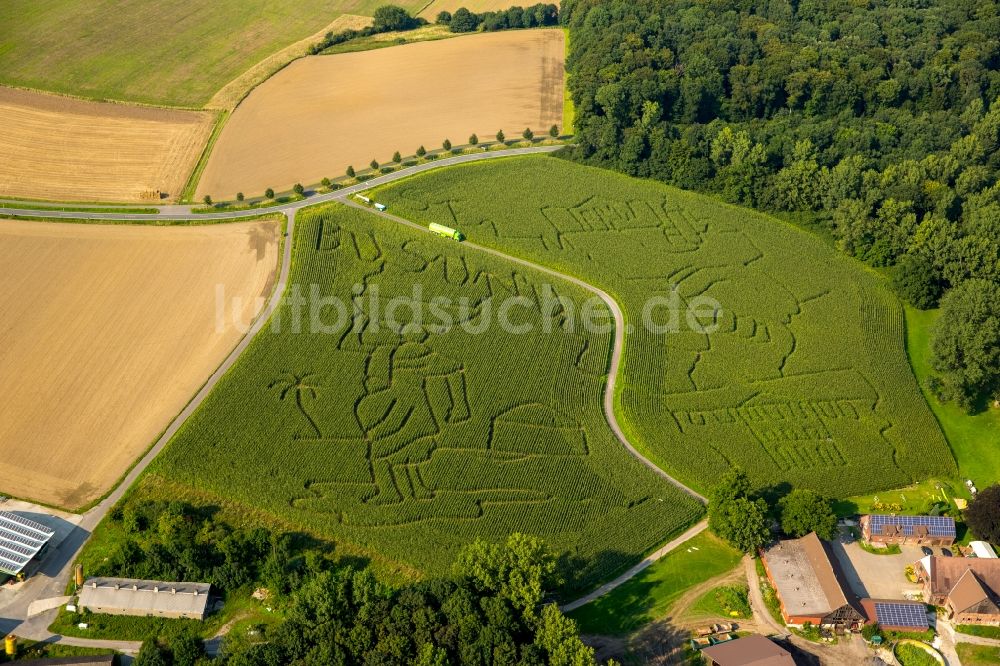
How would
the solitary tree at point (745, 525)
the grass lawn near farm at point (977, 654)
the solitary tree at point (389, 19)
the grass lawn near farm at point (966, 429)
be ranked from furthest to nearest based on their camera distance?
the solitary tree at point (389, 19) → the grass lawn near farm at point (966, 429) → the solitary tree at point (745, 525) → the grass lawn near farm at point (977, 654)

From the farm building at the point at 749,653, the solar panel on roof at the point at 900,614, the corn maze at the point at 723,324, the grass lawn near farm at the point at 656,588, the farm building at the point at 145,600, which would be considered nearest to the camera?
the farm building at the point at 749,653

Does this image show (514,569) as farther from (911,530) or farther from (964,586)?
(964,586)

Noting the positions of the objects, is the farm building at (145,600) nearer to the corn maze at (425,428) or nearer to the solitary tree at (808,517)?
the corn maze at (425,428)

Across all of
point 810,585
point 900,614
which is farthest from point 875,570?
point 810,585

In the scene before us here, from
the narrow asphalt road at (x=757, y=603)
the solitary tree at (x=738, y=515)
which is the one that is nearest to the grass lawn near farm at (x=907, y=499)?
the solitary tree at (x=738, y=515)

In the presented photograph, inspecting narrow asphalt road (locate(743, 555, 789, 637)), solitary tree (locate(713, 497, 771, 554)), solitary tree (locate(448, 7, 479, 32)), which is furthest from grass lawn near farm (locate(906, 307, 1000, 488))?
solitary tree (locate(448, 7, 479, 32))

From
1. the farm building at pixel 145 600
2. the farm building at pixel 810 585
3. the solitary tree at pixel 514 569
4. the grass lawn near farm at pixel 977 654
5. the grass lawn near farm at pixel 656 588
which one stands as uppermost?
the solitary tree at pixel 514 569

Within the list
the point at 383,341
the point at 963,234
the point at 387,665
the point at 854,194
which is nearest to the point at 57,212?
the point at 383,341
